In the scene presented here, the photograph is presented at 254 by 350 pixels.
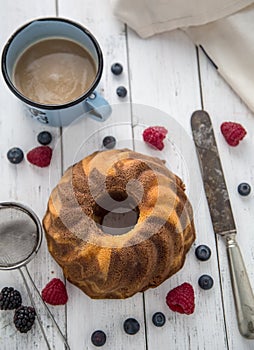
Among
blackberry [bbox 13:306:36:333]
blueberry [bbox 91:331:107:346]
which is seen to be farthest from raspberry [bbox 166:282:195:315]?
blackberry [bbox 13:306:36:333]

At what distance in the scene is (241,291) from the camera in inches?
58.7

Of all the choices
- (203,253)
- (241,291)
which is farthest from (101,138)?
(241,291)

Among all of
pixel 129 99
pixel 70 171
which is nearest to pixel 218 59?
pixel 129 99

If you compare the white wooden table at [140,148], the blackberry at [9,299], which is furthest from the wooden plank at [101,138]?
the blackberry at [9,299]

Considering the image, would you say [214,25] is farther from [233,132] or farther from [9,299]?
[9,299]

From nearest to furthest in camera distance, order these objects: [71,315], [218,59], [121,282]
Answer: [121,282]
[71,315]
[218,59]

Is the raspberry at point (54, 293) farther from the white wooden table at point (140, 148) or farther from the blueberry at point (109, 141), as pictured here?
the blueberry at point (109, 141)

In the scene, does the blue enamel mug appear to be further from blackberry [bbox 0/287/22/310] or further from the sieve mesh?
blackberry [bbox 0/287/22/310]

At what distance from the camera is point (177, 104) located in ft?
5.28

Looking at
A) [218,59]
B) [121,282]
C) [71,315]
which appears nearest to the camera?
[121,282]

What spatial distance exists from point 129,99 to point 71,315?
506 mm

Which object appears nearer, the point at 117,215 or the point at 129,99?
the point at 117,215

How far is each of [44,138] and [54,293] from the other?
0.34 metres

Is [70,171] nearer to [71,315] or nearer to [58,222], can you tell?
[58,222]
